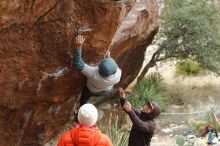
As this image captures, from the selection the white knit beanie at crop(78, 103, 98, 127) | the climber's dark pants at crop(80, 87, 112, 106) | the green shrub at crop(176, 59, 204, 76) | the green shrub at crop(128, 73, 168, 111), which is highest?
the white knit beanie at crop(78, 103, 98, 127)

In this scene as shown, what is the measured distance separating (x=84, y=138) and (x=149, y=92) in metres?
10.6

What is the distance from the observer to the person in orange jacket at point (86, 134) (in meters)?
5.56

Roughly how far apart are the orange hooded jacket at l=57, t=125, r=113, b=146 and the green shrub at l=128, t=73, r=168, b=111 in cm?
945

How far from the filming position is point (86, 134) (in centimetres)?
557

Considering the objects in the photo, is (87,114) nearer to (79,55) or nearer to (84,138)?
(84,138)

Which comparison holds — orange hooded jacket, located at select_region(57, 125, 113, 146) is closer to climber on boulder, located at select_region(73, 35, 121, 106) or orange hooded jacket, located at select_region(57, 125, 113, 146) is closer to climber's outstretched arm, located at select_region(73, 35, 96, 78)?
climber on boulder, located at select_region(73, 35, 121, 106)

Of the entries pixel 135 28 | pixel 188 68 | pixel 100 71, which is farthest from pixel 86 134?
pixel 188 68

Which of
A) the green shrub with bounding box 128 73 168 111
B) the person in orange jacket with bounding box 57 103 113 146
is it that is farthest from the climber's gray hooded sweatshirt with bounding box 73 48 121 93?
the green shrub with bounding box 128 73 168 111

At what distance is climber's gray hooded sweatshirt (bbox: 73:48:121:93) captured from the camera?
670cm

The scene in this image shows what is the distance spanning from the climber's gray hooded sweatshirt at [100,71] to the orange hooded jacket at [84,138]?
48.6 inches

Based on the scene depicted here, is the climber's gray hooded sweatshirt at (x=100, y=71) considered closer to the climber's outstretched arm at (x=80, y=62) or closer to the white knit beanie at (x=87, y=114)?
the climber's outstretched arm at (x=80, y=62)

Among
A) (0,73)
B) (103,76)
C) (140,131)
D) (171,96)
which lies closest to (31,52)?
(0,73)

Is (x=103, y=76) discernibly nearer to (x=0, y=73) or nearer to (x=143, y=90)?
(x=0, y=73)

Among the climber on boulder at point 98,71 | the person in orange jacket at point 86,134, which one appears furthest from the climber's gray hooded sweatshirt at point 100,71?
the person in orange jacket at point 86,134
